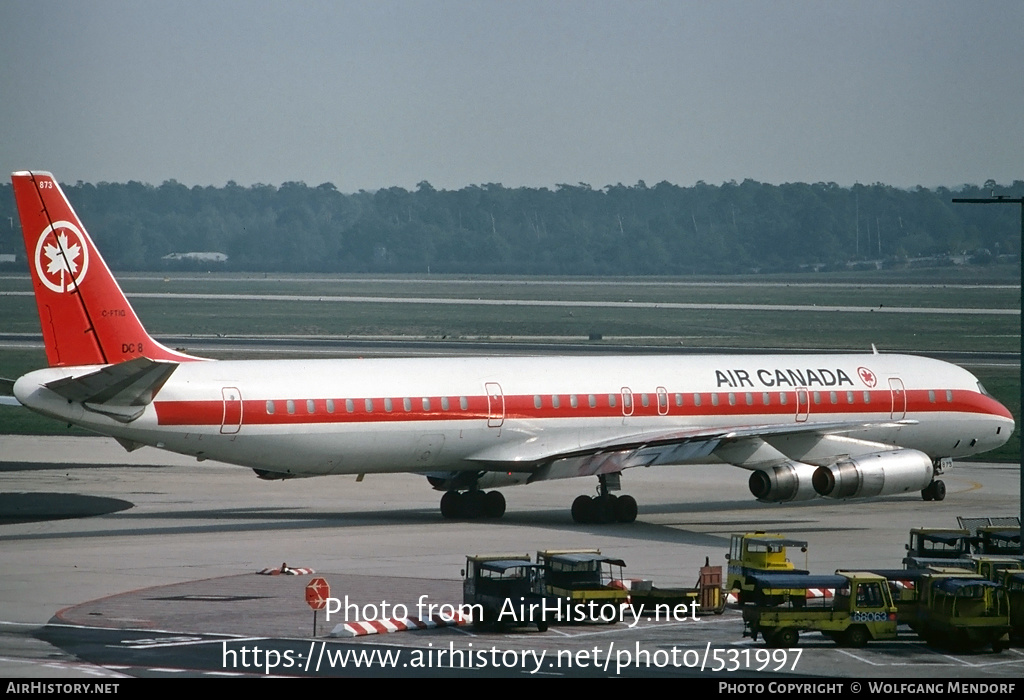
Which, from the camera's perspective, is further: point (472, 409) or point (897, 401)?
point (897, 401)

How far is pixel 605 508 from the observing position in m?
45.9

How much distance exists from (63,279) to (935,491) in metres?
28.7

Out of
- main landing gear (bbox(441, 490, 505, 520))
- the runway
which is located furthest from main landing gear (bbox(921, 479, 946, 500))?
main landing gear (bbox(441, 490, 505, 520))

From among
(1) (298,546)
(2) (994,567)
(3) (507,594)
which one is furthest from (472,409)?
(2) (994,567)

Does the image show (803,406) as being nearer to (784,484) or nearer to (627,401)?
(627,401)

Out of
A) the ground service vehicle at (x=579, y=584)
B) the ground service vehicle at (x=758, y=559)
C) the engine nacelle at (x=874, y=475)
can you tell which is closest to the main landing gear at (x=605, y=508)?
the engine nacelle at (x=874, y=475)

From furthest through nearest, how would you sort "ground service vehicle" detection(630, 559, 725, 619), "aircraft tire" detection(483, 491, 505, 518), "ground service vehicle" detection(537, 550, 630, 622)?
"aircraft tire" detection(483, 491, 505, 518)
"ground service vehicle" detection(630, 559, 725, 619)
"ground service vehicle" detection(537, 550, 630, 622)

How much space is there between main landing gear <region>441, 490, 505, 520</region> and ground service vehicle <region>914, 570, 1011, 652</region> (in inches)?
811

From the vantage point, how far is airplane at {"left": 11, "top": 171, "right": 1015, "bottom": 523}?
42.1 m

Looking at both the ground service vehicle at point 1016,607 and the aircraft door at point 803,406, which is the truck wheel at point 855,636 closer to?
the ground service vehicle at point 1016,607

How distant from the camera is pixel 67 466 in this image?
192 ft

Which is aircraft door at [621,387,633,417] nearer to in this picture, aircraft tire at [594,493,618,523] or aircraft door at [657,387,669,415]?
aircraft door at [657,387,669,415]

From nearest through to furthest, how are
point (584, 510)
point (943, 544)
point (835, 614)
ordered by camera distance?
point (835, 614) → point (943, 544) → point (584, 510)

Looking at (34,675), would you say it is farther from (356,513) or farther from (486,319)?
(486,319)
